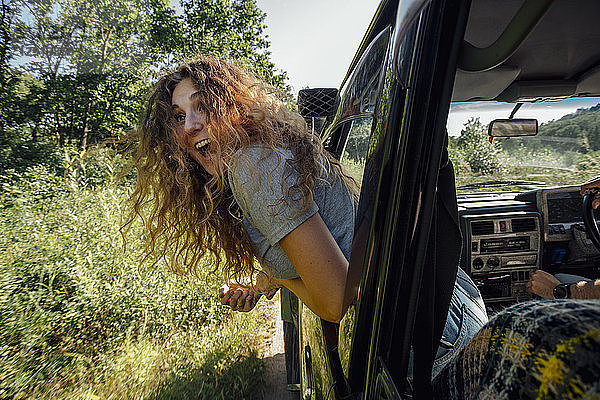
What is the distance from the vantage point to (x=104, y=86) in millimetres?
17500

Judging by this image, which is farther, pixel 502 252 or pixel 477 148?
pixel 502 252

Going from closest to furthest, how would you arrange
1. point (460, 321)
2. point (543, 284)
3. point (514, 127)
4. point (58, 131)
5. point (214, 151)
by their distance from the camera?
point (460, 321) → point (214, 151) → point (543, 284) → point (514, 127) → point (58, 131)

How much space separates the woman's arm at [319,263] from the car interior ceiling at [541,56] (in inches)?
29.8

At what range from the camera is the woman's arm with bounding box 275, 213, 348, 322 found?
114cm

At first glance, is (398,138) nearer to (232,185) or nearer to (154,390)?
(232,185)

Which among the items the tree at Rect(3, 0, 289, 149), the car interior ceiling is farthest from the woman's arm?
the tree at Rect(3, 0, 289, 149)

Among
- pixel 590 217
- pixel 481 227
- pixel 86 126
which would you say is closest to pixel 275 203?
pixel 590 217

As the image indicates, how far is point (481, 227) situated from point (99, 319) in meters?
3.85

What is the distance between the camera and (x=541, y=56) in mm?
1970

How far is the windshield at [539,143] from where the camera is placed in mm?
2430

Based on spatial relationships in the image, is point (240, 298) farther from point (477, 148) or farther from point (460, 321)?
point (477, 148)

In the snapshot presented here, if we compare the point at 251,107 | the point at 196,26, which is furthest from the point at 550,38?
the point at 196,26

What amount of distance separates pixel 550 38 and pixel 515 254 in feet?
7.73

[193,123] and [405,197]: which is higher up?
[193,123]
